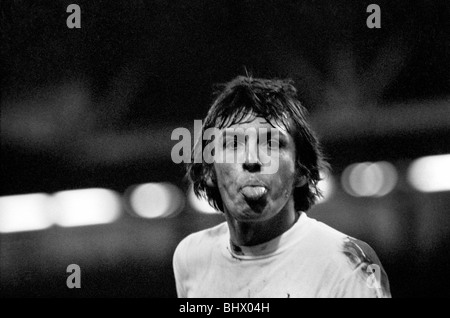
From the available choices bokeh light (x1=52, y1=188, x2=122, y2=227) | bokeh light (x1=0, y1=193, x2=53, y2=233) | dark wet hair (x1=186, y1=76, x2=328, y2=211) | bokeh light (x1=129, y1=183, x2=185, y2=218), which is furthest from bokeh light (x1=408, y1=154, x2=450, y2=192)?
bokeh light (x1=0, y1=193, x2=53, y2=233)

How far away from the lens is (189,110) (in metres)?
1.55

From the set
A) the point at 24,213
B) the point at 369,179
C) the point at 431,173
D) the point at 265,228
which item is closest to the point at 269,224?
the point at 265,228

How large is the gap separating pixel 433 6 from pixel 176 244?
0.98 meters

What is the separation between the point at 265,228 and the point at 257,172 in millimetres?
146

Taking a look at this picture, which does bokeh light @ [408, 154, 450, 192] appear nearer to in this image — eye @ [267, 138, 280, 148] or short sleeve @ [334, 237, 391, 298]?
short sleeve @ [334, 237, 391, 298]

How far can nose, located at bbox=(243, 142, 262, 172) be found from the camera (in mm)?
1374

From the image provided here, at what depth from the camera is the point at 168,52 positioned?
1.58 meters

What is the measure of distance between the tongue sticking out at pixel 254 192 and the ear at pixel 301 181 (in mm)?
109

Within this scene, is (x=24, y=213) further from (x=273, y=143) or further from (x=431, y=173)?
(x=431, y=173)

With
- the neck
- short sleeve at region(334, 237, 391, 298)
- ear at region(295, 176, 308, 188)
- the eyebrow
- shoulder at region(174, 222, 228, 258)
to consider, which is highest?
the eyebrow

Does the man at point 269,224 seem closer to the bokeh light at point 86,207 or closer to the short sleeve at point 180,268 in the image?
the short sleeve at point 180,268

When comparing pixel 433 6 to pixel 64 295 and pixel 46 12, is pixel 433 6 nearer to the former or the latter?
pixel 46 12

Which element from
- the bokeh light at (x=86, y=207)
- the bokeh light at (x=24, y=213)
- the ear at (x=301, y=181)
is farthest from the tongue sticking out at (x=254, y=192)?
the bokeh light at (x=24, y=213)
